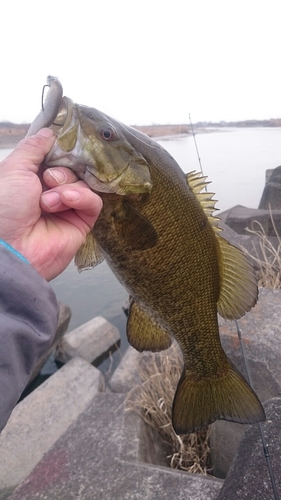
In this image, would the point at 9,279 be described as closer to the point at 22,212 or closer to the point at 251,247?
the point at 22,212

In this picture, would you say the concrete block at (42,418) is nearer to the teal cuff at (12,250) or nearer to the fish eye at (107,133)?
the teal cuff at (12,250)

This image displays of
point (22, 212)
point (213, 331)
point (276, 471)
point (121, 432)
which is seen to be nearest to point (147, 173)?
point (22, 212)

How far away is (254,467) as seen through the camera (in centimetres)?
165

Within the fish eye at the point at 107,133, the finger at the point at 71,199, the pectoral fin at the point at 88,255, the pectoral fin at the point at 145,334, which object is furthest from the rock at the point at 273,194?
the finger at the point at 71,199

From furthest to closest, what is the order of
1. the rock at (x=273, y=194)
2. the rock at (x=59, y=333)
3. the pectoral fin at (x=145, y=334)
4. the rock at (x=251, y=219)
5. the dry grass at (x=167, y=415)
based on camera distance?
the rock at (x=273, y=194) → the rock at (x=251, y=219) → the rock at (x=59, y=333) → the dry grass at (x=167, y=415) → the pectoral fin at (x=145, y=334)

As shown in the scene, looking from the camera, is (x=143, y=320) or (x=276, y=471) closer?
(x=276, y=471)

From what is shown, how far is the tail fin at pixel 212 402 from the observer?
166 cm

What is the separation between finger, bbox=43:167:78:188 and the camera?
4.40ft

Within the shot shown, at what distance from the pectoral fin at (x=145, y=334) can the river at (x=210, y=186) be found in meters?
1.32

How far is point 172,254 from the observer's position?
160cm

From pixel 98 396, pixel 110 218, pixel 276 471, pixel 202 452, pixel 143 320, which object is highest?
pixel 110 218

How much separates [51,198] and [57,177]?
78 millimetres

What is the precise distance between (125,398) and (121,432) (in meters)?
0.37

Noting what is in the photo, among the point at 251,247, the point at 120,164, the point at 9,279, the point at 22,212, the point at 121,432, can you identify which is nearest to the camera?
the point at 9,279
